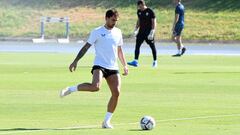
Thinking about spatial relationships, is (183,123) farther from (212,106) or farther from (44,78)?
(44,78)

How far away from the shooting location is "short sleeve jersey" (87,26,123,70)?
14.8 metres

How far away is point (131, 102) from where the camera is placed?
749 inches

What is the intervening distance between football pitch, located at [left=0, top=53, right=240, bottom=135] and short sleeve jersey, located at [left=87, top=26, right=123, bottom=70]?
3.37 feet

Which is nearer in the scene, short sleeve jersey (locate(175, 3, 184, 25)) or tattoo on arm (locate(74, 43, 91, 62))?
tattoo on arm (locate(74, 43, 91, 62))

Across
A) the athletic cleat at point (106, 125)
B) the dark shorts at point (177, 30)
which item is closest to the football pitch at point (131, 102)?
the athletic cleat at point (106, 125)

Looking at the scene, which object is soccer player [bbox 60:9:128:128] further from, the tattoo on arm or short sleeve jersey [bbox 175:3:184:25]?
short sleeve jersey [bbox 175:3:184:25]

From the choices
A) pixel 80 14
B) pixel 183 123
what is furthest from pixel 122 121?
pixel 80 14

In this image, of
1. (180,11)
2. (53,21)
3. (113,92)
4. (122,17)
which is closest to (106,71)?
(113,92)

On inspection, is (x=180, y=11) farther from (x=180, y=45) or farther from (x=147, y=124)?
(x=147, y=124)

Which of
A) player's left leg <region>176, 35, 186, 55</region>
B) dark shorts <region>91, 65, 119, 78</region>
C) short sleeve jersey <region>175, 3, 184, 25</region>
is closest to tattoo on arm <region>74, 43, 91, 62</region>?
dark shorts <region>91, 65, 119, 78</region>

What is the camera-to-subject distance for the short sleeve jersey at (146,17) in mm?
31375

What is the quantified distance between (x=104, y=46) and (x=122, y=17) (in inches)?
2141

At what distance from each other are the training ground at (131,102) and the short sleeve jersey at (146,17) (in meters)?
1.41

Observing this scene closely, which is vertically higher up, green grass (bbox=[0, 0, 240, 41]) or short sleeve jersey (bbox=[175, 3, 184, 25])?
short sleeve jersey (bbox=[175, 3, 184, 25])
